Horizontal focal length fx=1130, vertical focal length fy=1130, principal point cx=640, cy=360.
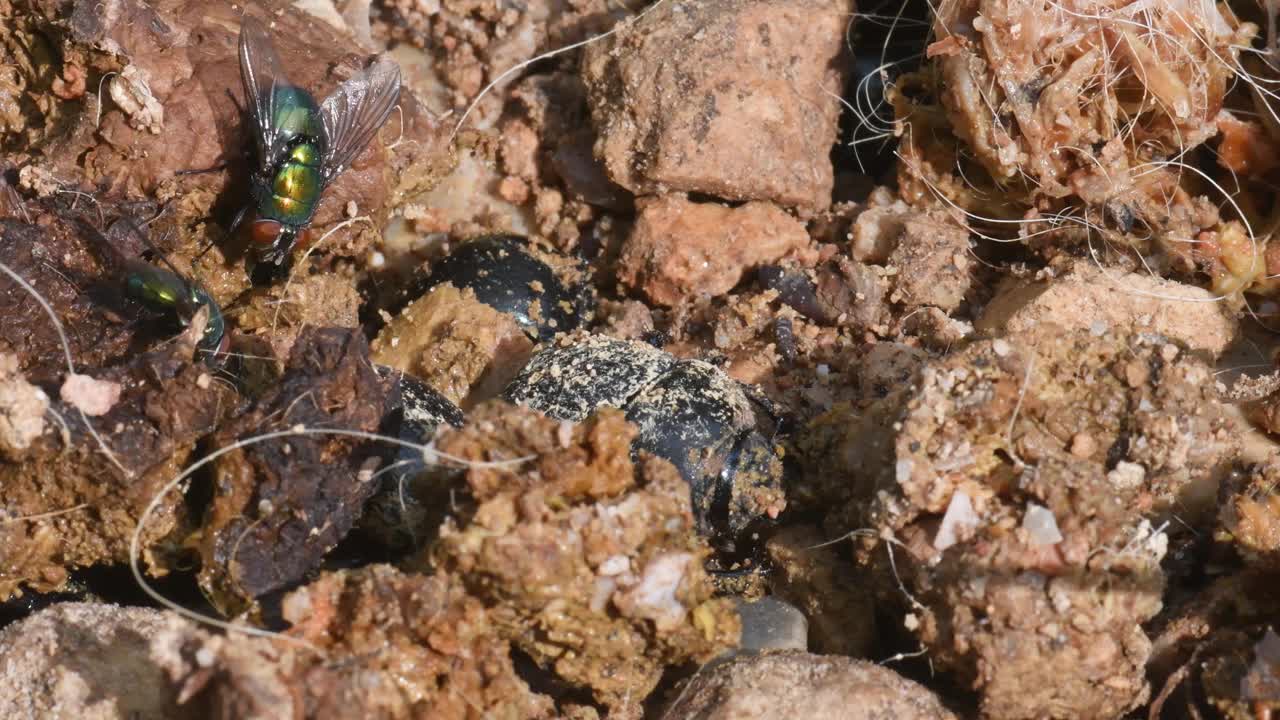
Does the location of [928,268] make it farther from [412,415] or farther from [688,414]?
[412,415]

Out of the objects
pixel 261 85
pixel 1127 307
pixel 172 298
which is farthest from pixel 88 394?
pixel 1127 307

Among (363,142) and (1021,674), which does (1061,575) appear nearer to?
(1021,674)

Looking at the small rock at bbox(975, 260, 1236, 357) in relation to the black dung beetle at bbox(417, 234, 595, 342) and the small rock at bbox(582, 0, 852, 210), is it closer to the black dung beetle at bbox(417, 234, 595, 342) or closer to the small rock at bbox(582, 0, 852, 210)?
the small rock at bbox(582, 0, 852, 210)

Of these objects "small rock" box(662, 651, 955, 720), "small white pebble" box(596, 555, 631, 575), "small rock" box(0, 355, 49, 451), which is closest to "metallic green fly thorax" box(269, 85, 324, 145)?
"small rock" box(0, 355, 49, 451)

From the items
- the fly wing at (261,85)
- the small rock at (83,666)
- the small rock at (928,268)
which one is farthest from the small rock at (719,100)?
the small rock at (83,666)

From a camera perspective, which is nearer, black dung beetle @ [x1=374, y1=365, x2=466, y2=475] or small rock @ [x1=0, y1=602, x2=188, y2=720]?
small rock @ [x1=0, y1=602, x2=188, y2=720]

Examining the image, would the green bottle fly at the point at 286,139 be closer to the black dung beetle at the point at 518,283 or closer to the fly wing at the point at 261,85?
the fly wing at the point at 261,85

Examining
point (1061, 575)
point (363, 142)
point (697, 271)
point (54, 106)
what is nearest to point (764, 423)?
point (697, 271)
